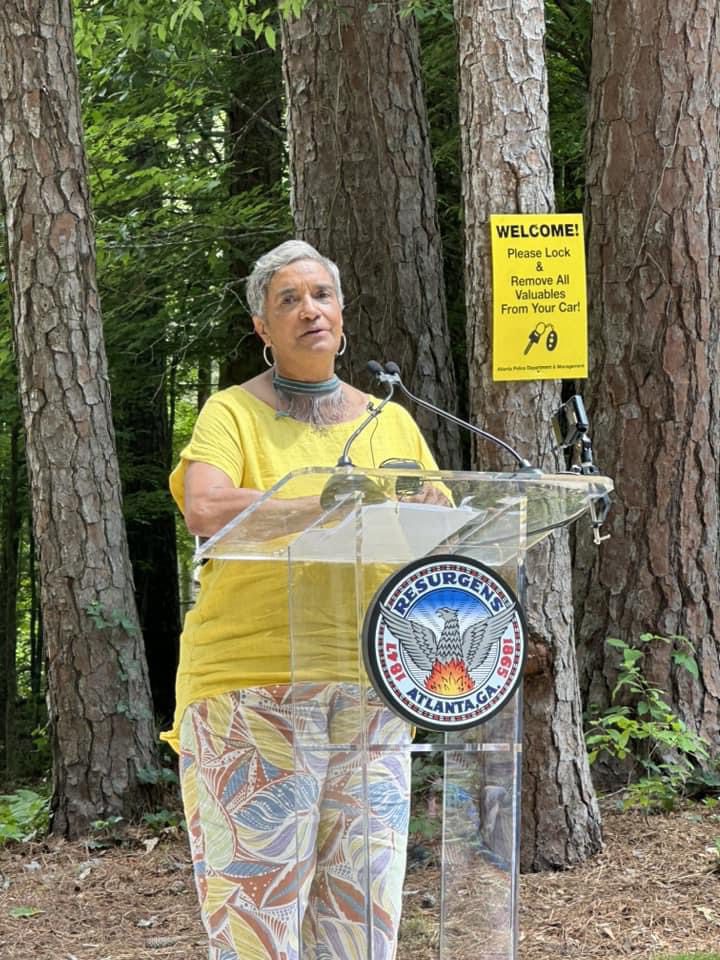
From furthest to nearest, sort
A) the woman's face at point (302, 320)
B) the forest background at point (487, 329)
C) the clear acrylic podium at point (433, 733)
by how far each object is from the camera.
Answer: the forest background at point (487, 329)
the woman's face at point (302, 320)
the clear acrylic podium at point (433, 733)

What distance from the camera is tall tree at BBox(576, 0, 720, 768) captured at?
5109 millimetres

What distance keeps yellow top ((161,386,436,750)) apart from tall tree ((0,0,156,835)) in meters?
3.29

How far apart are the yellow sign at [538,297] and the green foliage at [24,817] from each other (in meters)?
3.23

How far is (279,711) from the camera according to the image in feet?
8.04

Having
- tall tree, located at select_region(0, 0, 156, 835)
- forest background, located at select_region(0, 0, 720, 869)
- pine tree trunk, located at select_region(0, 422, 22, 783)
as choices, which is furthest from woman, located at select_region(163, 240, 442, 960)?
pine tree trunk, located at select_region(0, 422, 22, 783)

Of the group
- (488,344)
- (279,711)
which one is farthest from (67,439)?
(279,711)

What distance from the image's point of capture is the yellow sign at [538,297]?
4074mm

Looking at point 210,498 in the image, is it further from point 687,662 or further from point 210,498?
point 687,662

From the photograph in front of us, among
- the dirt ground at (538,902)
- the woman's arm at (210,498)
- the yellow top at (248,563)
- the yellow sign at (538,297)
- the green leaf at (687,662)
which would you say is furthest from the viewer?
the green leaf at (687,662)

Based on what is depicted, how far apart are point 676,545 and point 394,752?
3106 millimetres

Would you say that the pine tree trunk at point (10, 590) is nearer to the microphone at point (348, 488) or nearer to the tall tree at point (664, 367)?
the tall tree at point (664, 367)

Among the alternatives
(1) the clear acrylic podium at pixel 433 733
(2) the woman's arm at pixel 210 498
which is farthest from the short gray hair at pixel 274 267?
(1) the clear acrylic podium at pixel 433 733

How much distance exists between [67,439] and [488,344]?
95.9 inches

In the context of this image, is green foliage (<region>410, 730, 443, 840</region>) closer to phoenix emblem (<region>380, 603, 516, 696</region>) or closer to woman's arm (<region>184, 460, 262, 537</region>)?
phoenix emblem (<region>380, 603, 516, 696</region>)
